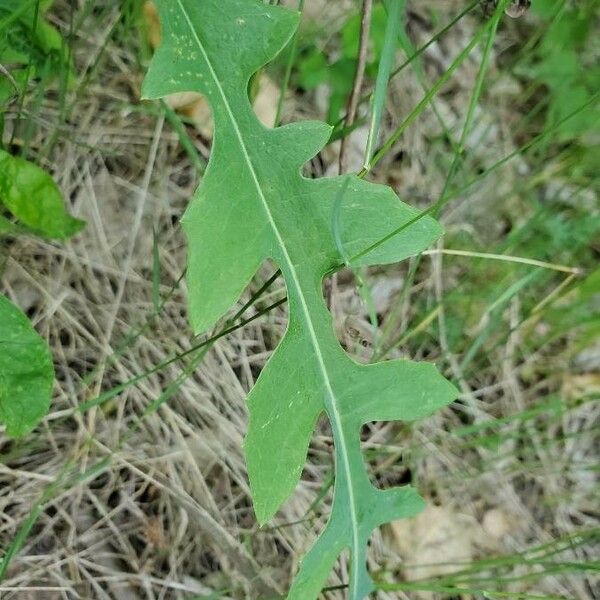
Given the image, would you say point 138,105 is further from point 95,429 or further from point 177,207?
point 95,429

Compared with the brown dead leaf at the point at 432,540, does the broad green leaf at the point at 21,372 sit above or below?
above

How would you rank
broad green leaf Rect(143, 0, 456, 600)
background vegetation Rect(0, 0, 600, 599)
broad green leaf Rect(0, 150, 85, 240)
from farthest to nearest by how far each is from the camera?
background vegetation Rect(0, 0, 600, 599)
broad green leaf Rect(0, 150, 85, 240)
broad green leaf Rect(143, 0, 456, 600)

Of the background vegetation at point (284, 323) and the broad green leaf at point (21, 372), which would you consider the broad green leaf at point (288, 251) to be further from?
the broad green leaf at point (21, 372)

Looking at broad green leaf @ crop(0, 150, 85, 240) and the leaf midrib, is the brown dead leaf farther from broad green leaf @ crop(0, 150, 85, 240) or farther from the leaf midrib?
broad green leaf @ crop(0, 150, 85, 240)

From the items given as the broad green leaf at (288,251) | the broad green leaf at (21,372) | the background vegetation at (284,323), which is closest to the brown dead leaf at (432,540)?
the background vegetation at (284,323)

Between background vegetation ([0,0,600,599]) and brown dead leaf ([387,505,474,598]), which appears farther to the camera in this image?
brown dead leaf ([387,505,474,598])

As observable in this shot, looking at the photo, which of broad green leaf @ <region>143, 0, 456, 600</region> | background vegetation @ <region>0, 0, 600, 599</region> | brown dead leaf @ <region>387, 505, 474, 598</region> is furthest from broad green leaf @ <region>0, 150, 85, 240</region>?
brown dead leaf @ <region>387, 505, 474, 598</region>

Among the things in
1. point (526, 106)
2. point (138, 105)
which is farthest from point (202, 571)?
point (526, 106)
